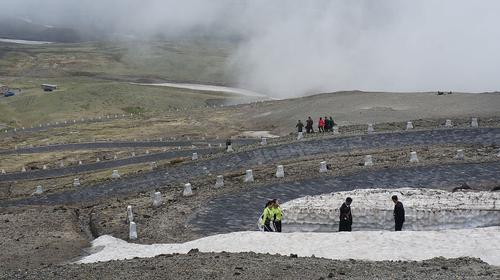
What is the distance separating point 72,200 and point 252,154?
1001cm

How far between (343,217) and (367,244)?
2.27 m

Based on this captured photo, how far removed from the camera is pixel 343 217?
1944 cm

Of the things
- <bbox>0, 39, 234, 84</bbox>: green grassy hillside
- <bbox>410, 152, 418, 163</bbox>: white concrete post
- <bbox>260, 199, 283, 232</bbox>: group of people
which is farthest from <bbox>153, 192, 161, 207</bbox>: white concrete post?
<bbox>0, 39, 234, 84</bbox>: green grassy hillside

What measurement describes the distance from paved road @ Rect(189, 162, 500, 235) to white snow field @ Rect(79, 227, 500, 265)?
172 inches

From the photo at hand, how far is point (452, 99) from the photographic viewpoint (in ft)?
164

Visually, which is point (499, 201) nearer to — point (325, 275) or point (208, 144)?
point (325, 275)

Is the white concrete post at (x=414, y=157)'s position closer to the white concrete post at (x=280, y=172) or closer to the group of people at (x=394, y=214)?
the white concrete post at (x=280, y=172)

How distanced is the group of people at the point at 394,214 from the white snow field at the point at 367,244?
3.73ft

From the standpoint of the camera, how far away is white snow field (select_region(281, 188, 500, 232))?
780 inches

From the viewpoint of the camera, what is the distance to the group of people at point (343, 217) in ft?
63.1

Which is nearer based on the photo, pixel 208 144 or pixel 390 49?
pixel 208 144

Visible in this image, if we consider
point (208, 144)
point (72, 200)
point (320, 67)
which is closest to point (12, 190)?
point (72, 200)

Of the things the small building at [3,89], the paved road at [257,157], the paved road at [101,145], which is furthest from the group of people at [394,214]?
the small building at [3,89]

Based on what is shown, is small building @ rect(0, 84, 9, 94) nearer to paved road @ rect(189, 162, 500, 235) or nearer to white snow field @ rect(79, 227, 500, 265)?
paved road @ rect(189, 162, 500, 235)
